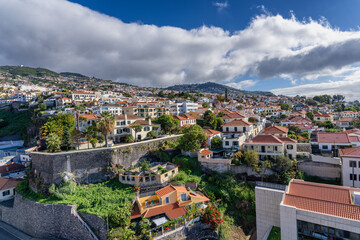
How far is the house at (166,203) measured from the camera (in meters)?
21.0

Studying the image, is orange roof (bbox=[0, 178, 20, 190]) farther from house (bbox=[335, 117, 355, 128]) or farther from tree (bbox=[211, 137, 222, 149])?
house (bbox=[335, 117, 355, 128])

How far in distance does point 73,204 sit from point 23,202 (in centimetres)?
1105

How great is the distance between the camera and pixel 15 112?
7638 centimetres

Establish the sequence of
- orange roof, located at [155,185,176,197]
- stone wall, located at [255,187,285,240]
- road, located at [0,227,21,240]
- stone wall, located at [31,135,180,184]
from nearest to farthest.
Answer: stone wall, located at [255,187,285,240]
orange roof, located at [155,185,176,197]
road, located at [0,227,21,240]
stone wall, located at [31,135,180,184]

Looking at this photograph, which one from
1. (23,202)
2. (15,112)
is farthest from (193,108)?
(15,112)

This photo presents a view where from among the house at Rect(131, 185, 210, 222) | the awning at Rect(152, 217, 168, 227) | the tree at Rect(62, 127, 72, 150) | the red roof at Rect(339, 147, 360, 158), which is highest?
the tree at Rect(62, 127, 72, 150)

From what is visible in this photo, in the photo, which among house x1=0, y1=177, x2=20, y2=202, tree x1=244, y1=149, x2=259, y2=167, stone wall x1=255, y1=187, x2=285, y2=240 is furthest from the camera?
house x1=0, y1=177, x2=20, y2=202

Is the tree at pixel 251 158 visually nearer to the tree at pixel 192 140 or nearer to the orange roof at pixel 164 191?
the tree at pixel 192 140

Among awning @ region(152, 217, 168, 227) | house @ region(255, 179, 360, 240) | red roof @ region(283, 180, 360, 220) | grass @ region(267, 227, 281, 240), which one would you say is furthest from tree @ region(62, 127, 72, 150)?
red roof @ region(283, 180, 360, 220)

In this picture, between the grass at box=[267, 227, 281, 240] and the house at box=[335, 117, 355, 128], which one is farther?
the house at box=[335, 117, 355, 128]

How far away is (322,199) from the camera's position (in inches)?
589

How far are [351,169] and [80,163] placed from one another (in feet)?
123

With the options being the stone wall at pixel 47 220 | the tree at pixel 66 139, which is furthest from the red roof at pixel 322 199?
the tree at pixel 66 139

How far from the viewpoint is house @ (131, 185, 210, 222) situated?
2105 centimetres
